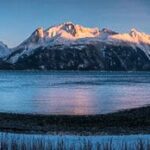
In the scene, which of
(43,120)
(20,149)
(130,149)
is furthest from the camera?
(43,120)

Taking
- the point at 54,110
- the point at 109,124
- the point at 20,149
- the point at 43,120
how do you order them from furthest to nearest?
the point at 54,110 → the point at 43,120 → the point at 109,124 → the point at 20,149

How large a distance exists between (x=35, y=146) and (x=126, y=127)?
18103mm

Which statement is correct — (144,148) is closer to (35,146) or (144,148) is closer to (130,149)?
(130,149)

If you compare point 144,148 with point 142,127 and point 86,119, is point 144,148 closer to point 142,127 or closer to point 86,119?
point 142,127

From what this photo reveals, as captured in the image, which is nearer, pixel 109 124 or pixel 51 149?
pixel 51 149

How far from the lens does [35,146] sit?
17.0 m

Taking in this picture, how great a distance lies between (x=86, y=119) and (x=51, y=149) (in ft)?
80.7

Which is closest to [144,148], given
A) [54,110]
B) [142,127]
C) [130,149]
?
[130,149]

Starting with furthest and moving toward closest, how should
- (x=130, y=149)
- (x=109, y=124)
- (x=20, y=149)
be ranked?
1. (x=109, y=124)
2. (x=130, y=149)
3. (x=20, y=149)

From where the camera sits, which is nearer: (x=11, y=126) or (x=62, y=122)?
(x=11, y=126)

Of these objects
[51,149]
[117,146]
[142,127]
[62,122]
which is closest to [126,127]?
[142,127]

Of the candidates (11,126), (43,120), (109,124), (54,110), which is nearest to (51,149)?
(11,126)

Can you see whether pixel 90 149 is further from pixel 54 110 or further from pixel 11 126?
pixel 54 110

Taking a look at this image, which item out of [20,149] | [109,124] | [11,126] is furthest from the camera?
[109,124]
